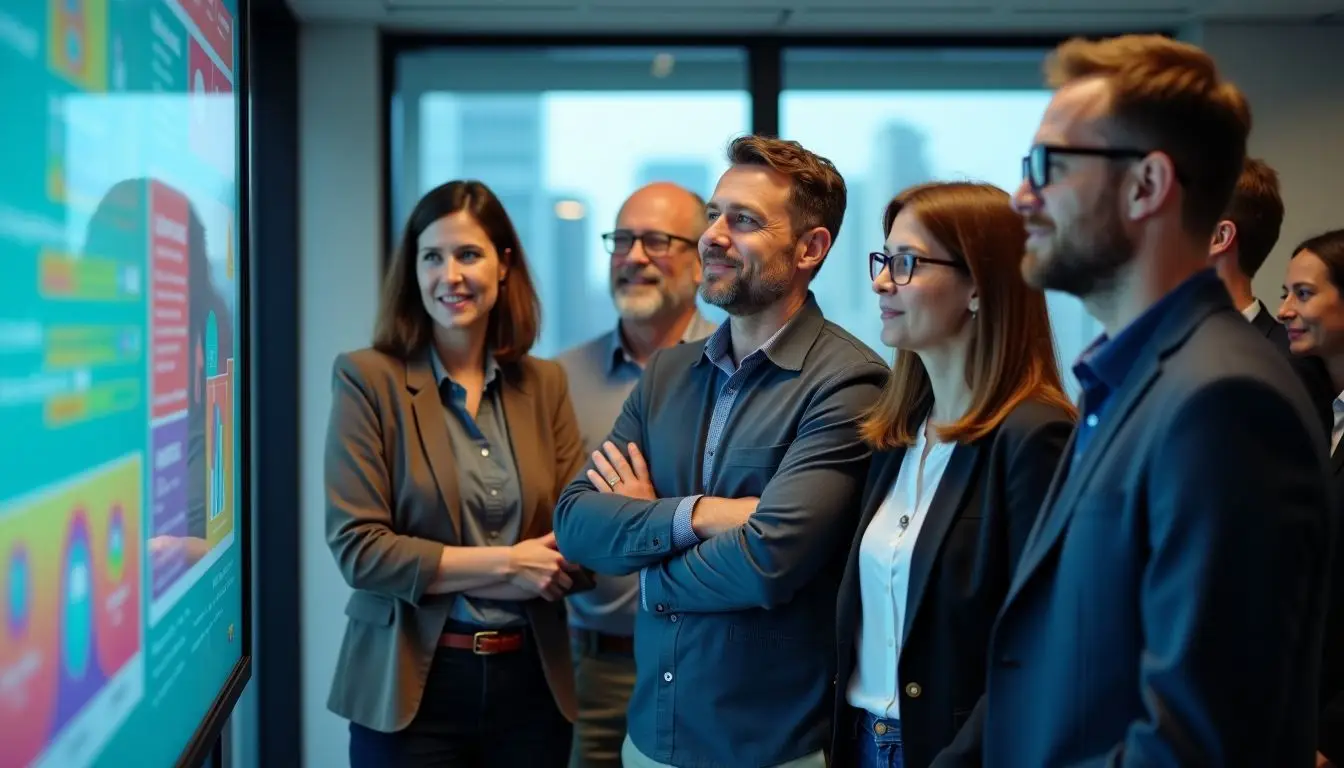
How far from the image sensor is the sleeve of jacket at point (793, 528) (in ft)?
6.35

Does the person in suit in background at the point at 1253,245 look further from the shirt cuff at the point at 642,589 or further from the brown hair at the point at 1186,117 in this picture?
the shirt cuff at the point at 642,589

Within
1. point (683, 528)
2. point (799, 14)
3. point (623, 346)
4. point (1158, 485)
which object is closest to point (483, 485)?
point (683, 528)

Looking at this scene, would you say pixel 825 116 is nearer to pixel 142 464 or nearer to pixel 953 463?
pixel 953 463

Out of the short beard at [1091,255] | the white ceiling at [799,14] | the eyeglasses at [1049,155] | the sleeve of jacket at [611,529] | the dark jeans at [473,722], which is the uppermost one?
the white ceiling at [799,14]

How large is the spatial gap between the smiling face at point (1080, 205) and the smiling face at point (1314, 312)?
1.62 m

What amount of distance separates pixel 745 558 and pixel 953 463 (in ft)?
1.33

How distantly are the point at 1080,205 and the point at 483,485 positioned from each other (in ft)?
4.89

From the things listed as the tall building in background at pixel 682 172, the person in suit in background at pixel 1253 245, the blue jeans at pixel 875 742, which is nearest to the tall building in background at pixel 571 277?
the tall building in background at pixel 682 172

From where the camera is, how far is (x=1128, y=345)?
1347mm

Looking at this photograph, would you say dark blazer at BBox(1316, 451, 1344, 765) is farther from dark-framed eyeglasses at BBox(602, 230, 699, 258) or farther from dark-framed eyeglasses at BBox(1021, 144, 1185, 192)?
dark-framed eyeglasses at BBox(602, 230, 699, 258)

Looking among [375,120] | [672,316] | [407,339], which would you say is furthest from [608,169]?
[407,339]

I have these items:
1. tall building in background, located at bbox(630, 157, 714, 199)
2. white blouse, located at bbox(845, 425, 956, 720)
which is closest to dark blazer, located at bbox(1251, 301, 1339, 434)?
white blouse, located at bbox(845, 425, 956, 720)

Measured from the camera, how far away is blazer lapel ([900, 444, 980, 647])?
1720 millimetres

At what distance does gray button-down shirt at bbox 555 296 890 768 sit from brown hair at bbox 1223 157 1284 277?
107 cm
